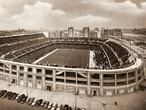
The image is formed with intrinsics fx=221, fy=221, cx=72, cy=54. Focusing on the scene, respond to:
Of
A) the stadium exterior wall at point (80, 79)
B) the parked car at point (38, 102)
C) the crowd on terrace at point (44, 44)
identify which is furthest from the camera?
the crowd on terrace at point (44, 44)

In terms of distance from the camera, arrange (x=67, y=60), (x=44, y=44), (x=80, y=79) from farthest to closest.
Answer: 1. (x=44, y=44)
2. (x=67, y=60)
3. (x=80, y=79)

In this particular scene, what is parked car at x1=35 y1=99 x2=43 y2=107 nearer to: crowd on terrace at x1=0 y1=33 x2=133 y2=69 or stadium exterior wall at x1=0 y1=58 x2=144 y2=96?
stadium exterior wall at x1=0 y1=58 x2=144 y2=96

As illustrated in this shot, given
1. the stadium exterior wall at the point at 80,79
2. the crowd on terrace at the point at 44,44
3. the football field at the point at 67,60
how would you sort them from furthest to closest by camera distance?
the crowd on terrace at the point at 44,44 → the football field at the point at 67,60 → the stadium exterior wall at the point at 80,79

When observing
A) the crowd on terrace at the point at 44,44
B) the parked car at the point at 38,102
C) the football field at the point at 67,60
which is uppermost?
the crowd on terrace at the point at 44,44

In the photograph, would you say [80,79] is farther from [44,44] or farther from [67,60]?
[44,44]

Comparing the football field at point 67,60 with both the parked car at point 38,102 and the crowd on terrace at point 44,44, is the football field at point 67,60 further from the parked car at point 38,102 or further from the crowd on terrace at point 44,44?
the parked car at point 38,102

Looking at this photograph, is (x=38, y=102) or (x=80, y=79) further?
(x=80, y=79)

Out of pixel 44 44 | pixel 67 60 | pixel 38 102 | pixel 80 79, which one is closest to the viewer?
pixel 38 102

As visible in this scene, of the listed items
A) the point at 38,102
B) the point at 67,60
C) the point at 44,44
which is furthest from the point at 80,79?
the point at 44,44

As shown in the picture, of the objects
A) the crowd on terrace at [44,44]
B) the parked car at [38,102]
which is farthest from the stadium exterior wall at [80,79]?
the crowd on terrace at [44,44]

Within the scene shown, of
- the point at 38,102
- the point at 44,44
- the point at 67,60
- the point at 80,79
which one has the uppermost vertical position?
the point at 44,44
